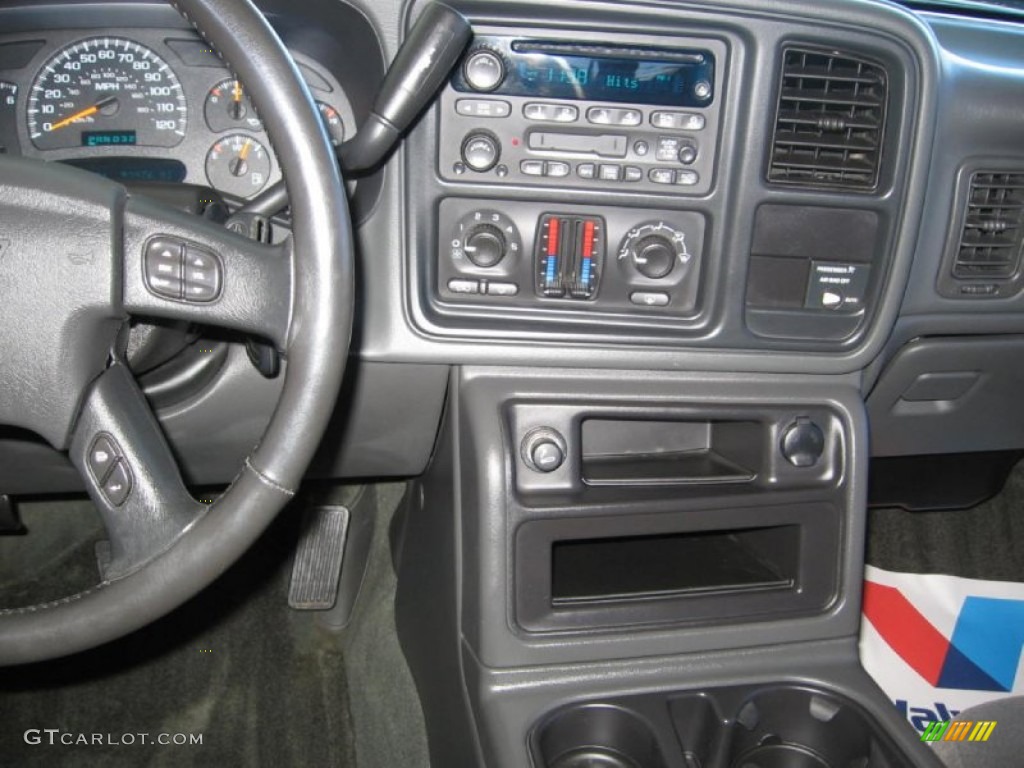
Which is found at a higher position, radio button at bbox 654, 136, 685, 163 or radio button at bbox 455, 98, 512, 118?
radio button at bbox 455, 98, 512, 118

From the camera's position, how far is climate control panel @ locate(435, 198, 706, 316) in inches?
46.0

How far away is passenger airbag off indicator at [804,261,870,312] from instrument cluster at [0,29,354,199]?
0.69 meters

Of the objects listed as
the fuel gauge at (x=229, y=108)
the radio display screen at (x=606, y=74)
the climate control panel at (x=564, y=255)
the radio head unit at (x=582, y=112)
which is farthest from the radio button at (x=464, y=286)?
the fuel gauge at (x=229, y=108)

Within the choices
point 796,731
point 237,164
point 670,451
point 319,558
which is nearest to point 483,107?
point 237,164

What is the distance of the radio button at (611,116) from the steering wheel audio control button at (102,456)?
68 cm

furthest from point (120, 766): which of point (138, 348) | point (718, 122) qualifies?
point (718, 122)

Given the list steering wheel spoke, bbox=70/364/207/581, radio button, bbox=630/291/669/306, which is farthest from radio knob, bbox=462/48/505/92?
steering wheel spoke, bbox=70/364/207/581

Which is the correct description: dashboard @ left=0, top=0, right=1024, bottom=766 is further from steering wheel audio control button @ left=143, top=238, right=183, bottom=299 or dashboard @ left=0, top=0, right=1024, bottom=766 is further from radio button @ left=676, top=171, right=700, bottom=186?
steering wheel audio control button @ left=143, top=238, right=183, bottom=299

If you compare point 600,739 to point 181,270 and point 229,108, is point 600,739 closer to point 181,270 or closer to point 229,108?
point 181,270

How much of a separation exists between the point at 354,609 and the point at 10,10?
124 cm

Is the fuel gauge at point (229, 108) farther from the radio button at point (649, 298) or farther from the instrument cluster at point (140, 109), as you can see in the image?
the radio button at point (649, 298)

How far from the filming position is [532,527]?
1.20 meters

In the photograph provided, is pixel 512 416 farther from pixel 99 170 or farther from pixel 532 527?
pixel 99 170

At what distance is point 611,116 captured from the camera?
1.13 meters
